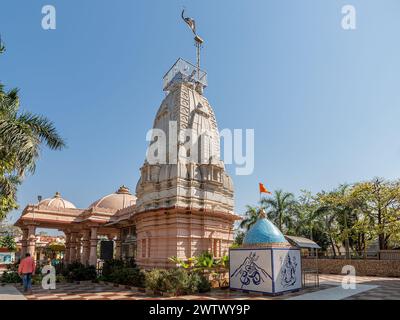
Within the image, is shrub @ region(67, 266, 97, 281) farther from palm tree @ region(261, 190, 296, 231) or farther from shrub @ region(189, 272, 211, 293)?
palm tree @ region(261, 190, 296, 231)

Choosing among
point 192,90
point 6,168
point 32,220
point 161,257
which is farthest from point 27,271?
point 192,90

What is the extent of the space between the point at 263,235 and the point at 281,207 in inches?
751

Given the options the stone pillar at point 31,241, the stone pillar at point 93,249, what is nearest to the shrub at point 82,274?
the stone pillar at point 93,249

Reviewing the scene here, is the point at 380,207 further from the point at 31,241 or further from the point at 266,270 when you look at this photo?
the point at 31,241

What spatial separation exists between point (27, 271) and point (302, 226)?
26.3 metres

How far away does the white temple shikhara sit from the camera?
52.4 feet

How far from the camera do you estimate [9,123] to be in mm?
11508

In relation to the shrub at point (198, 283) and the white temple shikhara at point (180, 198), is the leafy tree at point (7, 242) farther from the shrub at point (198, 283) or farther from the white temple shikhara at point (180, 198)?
the shrub at point (198, 283)

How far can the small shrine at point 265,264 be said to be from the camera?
12.2 m

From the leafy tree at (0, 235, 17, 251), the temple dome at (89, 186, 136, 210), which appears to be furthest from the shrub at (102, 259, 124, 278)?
the leafy tree at (0, 235, 17, 251)

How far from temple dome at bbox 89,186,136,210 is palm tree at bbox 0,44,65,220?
12498 millimetres

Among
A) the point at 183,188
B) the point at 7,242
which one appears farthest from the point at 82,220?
the point at 7,242
